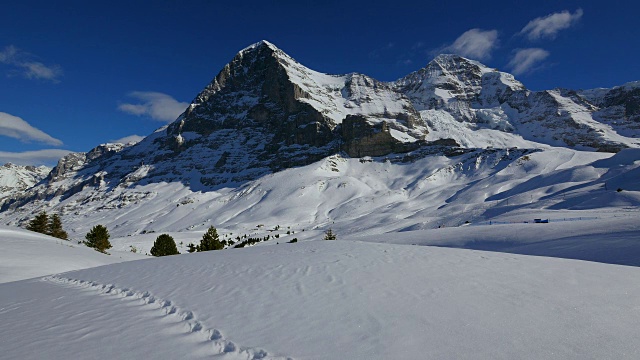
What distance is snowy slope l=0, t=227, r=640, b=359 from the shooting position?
459 centimetres

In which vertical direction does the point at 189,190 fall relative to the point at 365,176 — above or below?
above

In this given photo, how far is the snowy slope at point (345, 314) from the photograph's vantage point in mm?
4594

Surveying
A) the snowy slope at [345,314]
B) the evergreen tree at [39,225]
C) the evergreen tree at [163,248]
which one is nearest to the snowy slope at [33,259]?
the snowy slope at [345,314]

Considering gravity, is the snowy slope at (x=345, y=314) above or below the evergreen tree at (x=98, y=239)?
below

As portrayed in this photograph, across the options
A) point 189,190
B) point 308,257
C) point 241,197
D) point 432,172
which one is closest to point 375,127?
point 432,172

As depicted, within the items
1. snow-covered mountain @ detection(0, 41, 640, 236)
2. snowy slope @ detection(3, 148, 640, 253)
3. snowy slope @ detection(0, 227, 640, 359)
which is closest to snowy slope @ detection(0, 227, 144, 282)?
snowy slope @ detection(0, 227, 640, 359)

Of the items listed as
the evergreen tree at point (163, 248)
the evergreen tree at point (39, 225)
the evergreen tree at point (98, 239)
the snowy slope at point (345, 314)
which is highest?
the evergreen tree at point (39, 225)

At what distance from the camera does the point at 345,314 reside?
5.98 meters

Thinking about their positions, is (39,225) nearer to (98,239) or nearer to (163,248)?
(98,239)

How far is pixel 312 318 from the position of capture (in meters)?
5.82

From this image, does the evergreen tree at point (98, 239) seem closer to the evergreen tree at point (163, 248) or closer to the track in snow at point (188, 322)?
the evergreen tree at point (163, 248)

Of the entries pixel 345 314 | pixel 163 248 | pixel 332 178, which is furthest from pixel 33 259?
pixel 332 178

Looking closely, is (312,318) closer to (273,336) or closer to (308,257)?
(273,336)

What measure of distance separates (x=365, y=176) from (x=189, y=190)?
82.2 metres
